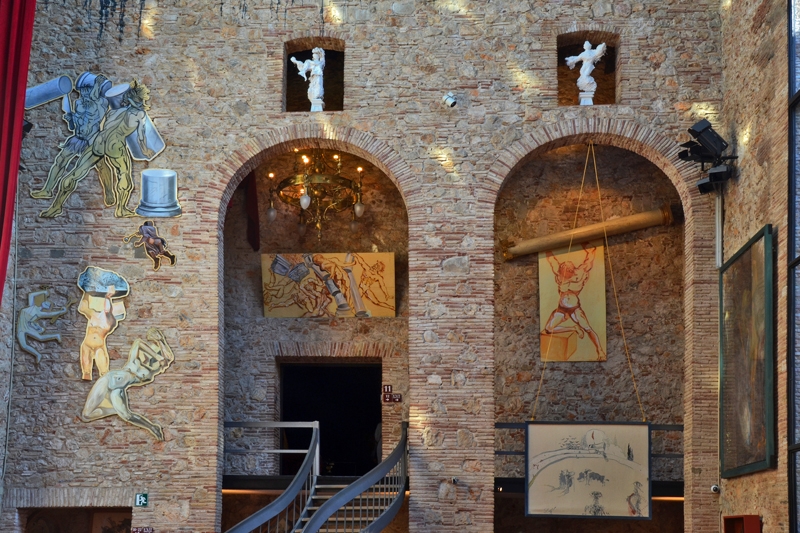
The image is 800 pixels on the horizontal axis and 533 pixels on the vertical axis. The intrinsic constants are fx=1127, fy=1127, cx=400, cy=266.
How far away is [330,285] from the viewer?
14.8 m

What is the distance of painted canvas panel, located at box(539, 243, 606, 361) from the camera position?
14195mm

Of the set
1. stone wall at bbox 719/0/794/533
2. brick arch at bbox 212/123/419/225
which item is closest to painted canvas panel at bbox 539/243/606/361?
stone wall at bbox 719/0/794/533

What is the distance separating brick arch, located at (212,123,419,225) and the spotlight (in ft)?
10.1

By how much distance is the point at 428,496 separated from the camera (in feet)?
40.2

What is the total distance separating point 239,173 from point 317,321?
2595 mm

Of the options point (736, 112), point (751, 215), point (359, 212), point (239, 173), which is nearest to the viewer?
point (751, 215)

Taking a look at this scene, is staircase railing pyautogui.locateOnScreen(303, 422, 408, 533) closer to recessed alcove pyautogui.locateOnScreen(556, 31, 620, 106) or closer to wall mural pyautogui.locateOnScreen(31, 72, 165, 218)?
wall mural pyautogui.locateOnScreen(31, 72, 165, 218)

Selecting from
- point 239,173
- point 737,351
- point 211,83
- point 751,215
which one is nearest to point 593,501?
point 737,351

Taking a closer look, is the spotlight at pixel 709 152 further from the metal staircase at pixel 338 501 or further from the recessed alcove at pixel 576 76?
the metal staircase at pixel 338 501

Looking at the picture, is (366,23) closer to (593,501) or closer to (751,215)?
(751,215)

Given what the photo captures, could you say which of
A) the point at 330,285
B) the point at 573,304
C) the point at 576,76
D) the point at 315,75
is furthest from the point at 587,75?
the point at 330,285

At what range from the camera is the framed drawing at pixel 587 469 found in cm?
1248

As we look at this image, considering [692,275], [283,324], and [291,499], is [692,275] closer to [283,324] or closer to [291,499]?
[291,499]

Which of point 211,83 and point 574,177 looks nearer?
point 211,83
